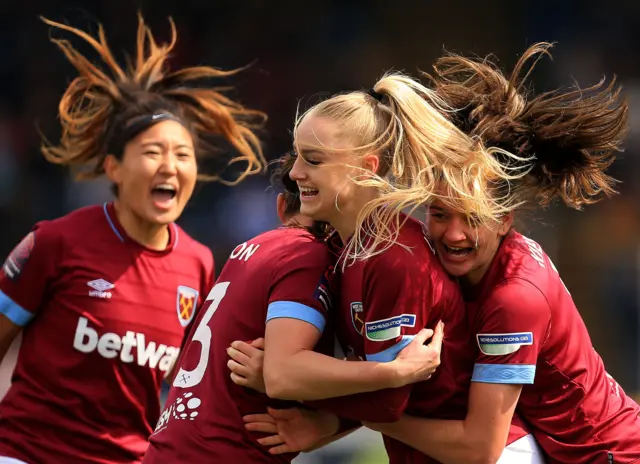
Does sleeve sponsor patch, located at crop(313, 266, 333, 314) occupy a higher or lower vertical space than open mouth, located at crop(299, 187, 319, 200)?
lower

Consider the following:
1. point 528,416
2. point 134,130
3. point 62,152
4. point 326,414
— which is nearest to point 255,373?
point 326,414

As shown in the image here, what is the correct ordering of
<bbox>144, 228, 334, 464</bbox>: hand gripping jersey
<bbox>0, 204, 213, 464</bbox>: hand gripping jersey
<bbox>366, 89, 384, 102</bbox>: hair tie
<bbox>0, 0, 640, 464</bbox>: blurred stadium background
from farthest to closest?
<bbox>0, 0, 640, 464</bbox>: blurred stadium background → <bbox>0, 204, 213, 464</bbox>: hand gripping jersey → <bbox>366, 89, 384, 102</bbox>: hair tie → <bbox>144, 228, 334, 464</bbox>: hand gripping jersey

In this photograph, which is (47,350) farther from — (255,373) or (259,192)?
(259,192)

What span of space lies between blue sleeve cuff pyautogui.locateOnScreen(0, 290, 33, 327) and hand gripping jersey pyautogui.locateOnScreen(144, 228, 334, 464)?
3.30 ft

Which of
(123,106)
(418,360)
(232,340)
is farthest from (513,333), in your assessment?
(123,106)

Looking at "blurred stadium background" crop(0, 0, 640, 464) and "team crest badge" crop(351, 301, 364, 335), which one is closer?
"team crest badge" crop(351, 301, 364, 335)

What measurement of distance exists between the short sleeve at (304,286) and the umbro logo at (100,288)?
1.15m

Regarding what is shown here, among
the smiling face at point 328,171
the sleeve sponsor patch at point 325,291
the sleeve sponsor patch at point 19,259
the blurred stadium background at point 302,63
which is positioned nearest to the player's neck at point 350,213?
the smiling face at point 328,171

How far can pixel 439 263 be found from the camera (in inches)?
128

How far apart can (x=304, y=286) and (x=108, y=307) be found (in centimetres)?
125

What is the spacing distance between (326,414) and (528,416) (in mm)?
629

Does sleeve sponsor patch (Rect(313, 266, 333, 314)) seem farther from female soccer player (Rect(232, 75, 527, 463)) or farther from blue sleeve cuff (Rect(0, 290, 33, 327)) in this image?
blue sleeve cuff (Rect(0, 290, 33, 327))

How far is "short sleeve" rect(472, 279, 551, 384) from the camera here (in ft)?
10.3

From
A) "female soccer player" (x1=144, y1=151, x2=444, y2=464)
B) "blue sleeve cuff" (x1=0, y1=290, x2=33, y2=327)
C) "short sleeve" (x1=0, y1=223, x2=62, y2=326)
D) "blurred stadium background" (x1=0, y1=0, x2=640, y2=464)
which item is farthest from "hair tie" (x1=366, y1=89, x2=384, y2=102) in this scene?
"blurred stadium background" (x1=0, y1=0, x2=640, y2=464)
